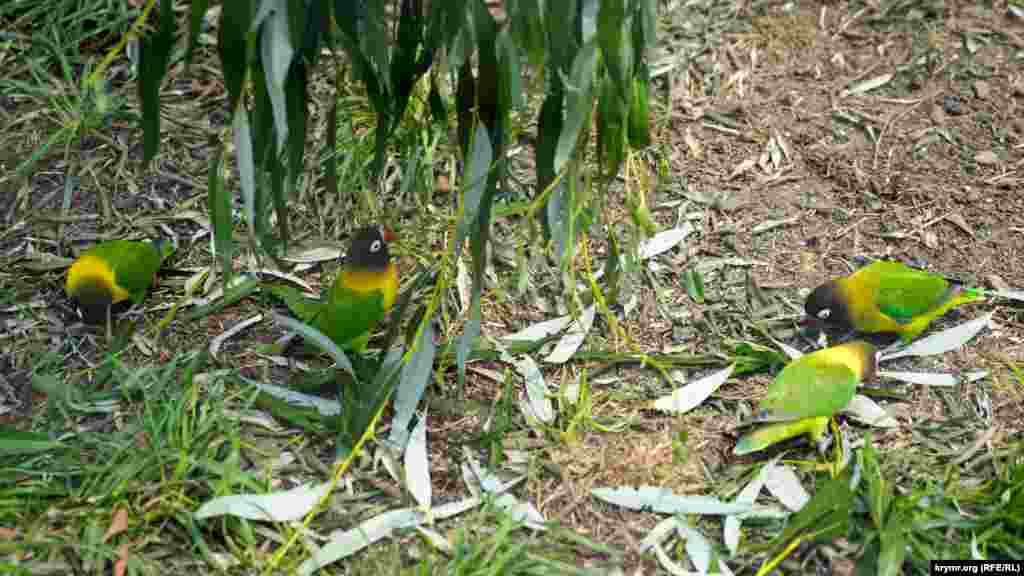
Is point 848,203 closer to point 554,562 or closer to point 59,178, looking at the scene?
point 554,562

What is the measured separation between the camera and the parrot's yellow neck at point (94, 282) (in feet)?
9.84

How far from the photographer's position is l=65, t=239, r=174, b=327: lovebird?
300cm

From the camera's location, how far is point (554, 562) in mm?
2398

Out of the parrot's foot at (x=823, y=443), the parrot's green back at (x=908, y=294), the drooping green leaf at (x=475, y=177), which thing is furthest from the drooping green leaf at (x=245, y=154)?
the parrot's green back at (x=908, y=294)

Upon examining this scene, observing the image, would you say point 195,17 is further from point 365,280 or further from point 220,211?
point 365,280

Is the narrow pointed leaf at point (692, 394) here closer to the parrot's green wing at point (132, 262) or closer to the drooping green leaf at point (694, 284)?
the drooping green leaf at point (694, 284)

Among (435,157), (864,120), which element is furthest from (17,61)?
(864,120)

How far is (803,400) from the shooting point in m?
2.58

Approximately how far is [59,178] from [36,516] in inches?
60.2

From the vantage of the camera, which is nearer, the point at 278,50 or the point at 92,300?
the point at 278,50

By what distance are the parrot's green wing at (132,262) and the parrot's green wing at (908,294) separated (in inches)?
83.5

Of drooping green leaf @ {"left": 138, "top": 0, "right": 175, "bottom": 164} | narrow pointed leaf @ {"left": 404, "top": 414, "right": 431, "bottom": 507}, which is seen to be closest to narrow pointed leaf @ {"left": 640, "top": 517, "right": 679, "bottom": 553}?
narrow pointed leaf @ {"left": 404, "top": 414, "right": 431, "bottom": 507}

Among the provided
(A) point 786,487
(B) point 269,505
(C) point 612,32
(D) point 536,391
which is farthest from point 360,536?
(C) point 612,32

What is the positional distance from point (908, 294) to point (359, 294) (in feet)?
5.04
